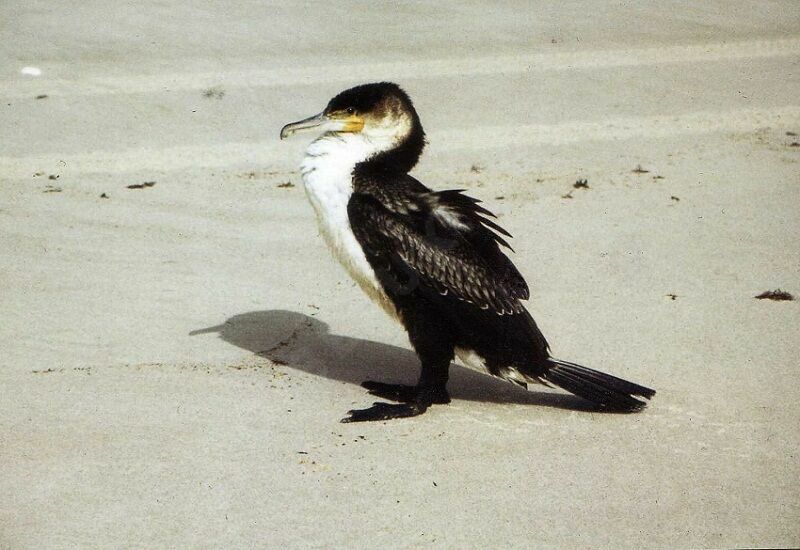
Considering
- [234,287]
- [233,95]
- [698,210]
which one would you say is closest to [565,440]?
[234,287]

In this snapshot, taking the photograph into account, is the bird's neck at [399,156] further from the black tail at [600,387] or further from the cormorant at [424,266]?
the black tail at [600,387]

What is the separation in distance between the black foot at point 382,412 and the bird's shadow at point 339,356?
47cm

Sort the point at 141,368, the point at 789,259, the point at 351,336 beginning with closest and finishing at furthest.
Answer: the point at 141,368 → the point at 351,336 → the point at 789,259

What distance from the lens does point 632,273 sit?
284 inches

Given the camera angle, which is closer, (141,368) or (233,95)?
(141,368)

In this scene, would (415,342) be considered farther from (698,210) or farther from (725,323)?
(698,210)

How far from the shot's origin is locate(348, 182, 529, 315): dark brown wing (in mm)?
4984

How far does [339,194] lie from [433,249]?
1.81 ft

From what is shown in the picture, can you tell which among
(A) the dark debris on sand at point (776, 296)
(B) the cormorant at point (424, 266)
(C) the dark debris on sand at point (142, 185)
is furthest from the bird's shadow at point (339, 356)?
(C) the dark debris on sand at point (142, 185)

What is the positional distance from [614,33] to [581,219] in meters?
6.71

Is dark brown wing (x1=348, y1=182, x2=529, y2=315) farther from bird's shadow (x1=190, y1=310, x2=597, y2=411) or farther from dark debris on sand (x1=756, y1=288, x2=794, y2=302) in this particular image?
dark debris on sand (x1=756, y1=288, x2=794, y2=302)

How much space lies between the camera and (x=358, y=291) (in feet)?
22.7

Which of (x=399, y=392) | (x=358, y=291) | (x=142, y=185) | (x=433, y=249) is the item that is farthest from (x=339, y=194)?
(x=142, y=185)

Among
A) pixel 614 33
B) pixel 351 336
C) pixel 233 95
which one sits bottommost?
pixel 351 336
